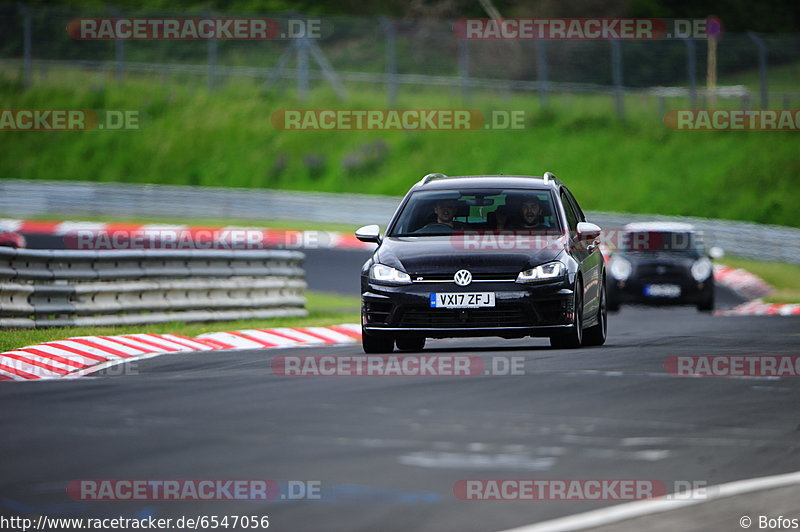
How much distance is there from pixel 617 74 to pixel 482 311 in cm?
3193

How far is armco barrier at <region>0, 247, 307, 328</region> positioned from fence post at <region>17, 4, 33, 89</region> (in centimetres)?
2754

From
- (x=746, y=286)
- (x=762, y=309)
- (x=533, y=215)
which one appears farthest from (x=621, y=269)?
(x=533, y=215)

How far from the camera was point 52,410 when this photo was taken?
9.08 m

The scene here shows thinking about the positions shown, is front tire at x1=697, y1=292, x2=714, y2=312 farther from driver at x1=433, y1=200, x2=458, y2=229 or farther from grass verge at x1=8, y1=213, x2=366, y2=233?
grass verge at x1=8, y1=213, x2=366, y2=233

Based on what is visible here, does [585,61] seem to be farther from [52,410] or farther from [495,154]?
[52,410]

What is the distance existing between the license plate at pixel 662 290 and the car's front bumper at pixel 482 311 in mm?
10991

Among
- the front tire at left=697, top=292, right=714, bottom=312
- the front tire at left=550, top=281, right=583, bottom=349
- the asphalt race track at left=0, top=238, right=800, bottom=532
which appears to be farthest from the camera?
the front tire at left=697, top=292, right=714, bottom=312

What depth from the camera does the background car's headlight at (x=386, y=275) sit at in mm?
12734

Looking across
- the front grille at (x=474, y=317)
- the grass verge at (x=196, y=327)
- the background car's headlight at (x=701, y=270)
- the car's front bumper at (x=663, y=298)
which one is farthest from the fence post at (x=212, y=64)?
the front grille at (x=474, y=317)

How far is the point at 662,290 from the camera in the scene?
77.2 feet

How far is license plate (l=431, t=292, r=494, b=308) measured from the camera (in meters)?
12.6

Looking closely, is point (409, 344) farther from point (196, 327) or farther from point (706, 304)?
point (706, 304)

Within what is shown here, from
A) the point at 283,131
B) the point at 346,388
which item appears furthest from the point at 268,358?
the point at 283,131

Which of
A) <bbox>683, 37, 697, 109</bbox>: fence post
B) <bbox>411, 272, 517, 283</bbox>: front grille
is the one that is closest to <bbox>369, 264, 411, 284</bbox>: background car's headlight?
<bbox>411, 272, 517, 283</bbox>: front grille
